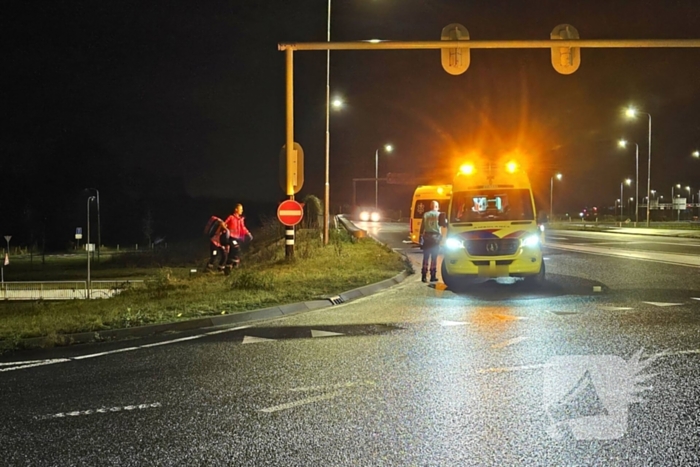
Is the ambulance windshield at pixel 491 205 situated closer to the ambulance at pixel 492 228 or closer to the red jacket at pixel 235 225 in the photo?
the ambulance at pixel 492 228

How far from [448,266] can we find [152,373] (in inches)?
327

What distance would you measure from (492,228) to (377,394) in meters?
8.38

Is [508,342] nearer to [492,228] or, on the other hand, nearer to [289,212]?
[492,228]

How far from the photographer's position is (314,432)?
4.90 meters

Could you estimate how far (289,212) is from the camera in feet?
55.4

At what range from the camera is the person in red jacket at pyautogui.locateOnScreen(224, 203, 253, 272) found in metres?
17.6

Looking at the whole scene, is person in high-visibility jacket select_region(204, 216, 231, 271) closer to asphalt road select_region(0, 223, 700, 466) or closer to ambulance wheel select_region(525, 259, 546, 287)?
asphalt road select_region(0, 223, 700, 466)

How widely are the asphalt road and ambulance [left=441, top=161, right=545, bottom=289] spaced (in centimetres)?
327

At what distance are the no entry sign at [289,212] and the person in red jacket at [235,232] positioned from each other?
124 centimetres

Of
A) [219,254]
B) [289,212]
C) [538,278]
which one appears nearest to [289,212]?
[289,212]

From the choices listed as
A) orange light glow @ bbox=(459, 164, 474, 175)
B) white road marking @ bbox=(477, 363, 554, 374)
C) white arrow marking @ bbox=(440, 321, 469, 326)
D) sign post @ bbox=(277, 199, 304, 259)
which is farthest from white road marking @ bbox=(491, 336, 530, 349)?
sign post @ bbox=(277, 199, 304, 259)

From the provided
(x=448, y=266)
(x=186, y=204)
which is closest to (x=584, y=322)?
(x=448, y=266)

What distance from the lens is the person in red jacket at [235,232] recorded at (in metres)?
17.6

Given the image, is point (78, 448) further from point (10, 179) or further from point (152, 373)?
point (10, 179)
